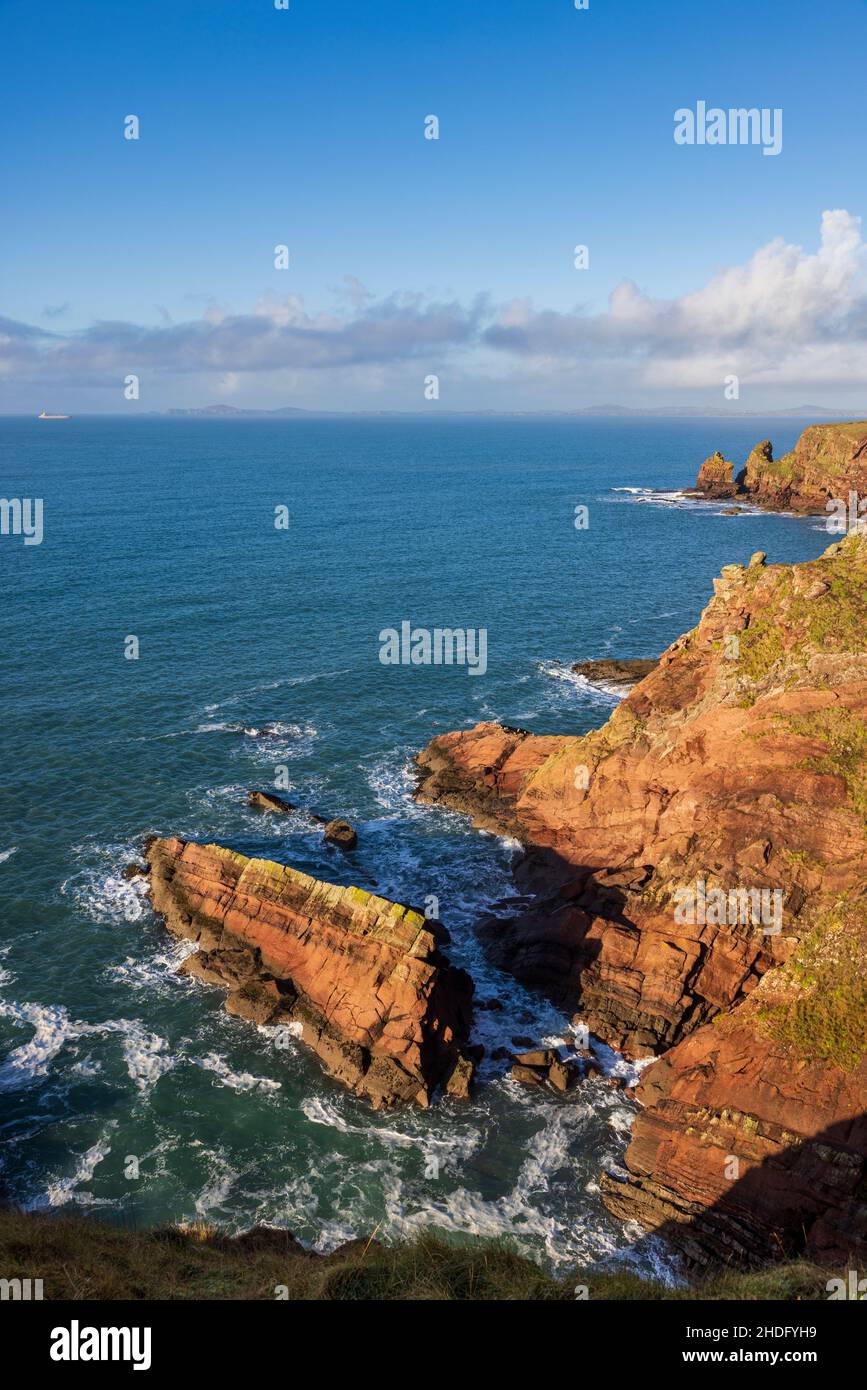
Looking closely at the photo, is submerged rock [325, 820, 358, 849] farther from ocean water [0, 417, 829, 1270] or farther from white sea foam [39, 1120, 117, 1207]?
white sea foam [39, 1120, 117, 1207]

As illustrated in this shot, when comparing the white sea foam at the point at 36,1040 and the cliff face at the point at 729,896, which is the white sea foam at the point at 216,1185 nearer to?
the white sea foam at the point at 36,1040

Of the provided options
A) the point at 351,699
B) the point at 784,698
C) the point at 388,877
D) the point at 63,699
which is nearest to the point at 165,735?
the point at 63,699

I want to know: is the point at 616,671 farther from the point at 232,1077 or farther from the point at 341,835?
the point at 232,1077

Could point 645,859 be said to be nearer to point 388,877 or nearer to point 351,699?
point 388,877

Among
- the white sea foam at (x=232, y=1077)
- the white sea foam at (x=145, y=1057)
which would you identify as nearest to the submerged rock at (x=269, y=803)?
the white sea foam at (x=145, y=1057)

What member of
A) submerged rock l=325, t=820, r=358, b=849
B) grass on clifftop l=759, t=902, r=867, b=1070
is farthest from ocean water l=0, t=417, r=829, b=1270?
grass on clifftop l=759, t=902, r=867, b=1070
